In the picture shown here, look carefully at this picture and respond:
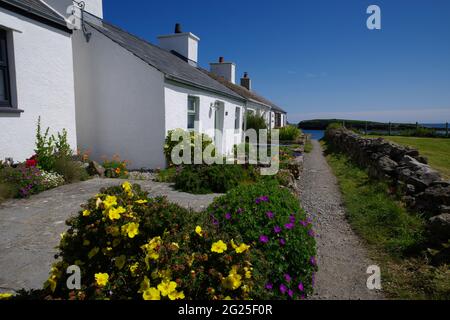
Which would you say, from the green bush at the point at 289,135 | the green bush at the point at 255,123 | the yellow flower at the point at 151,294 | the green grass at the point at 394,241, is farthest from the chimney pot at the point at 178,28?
the yellow flower at the point at 151,294

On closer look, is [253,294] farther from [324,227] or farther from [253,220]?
[324,227]

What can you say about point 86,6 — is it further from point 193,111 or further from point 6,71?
point 193,111

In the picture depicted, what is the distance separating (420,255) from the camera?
3746 millimetres

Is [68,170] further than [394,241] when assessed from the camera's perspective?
Yes

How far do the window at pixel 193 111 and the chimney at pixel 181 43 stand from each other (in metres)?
5.69

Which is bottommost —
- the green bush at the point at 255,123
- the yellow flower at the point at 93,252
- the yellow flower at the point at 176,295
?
the yellow flower at the point at 176,295

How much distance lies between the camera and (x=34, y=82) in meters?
6.46

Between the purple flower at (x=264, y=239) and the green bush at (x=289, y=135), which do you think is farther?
the green bush at (x=289, y=135)

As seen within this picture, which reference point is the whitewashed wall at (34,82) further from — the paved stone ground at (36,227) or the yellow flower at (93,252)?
the yellow flower at (93,252)

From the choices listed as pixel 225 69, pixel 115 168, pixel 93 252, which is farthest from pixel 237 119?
pixel 93 252

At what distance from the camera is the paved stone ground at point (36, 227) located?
2801mm

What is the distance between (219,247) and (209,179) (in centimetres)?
433

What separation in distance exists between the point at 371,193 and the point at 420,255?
9.23ft

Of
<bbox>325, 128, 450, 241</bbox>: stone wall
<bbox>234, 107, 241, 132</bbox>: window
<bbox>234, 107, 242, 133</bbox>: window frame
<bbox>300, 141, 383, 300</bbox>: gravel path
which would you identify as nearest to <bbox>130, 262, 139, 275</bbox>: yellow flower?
<bbox>300, 141, 383, 300</bbox>: gravel path
